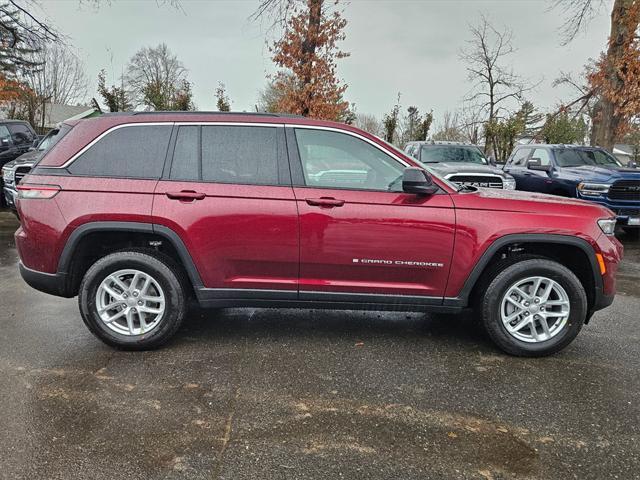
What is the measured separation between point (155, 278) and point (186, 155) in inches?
39.1

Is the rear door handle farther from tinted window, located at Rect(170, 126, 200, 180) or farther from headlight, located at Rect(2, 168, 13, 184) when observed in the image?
headlight, located at Rect(2, 168, 13, 184)

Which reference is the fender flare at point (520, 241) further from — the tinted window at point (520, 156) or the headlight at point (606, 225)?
the tinted window at point (520, 156)

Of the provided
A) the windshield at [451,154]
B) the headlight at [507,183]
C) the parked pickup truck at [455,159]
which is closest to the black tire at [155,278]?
the parked pickup truck at [455,159]

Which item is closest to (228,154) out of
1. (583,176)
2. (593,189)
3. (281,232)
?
(281,232)

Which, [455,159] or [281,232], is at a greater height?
[455,159]

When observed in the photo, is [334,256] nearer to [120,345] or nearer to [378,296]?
[378,296]

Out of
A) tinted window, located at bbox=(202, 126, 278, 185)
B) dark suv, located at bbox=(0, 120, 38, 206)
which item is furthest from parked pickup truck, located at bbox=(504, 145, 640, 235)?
dark suv, located at bbox=(0, 120, 38, 206)

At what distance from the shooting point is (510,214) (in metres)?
3.58

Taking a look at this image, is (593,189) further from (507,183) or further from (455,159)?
(455,159)

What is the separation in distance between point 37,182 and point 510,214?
3.65 meters

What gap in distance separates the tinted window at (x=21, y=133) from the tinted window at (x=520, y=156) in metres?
12.8

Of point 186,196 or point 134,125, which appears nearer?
point 186,196

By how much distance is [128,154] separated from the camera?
144 inches

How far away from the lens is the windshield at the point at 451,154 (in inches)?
426
